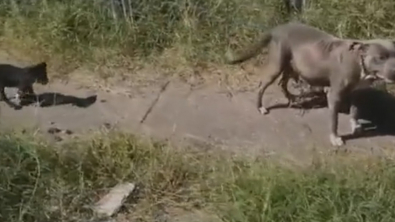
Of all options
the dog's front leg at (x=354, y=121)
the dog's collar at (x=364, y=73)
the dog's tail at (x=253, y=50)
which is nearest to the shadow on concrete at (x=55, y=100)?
the dog's tail at (x=253, y=50)

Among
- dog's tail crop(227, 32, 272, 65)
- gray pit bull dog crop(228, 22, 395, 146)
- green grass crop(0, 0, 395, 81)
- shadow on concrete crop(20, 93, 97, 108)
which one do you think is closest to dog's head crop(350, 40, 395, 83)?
gray pit bull dog crop(228, 22, 395, 146)

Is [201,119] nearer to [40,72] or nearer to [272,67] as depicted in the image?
[272,67]

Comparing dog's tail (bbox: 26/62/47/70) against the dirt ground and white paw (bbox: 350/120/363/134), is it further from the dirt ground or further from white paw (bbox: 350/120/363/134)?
white paw (bbox: 350/120/363/134)

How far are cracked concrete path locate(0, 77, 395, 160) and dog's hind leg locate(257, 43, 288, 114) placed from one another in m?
0.08

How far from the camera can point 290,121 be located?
252 inches

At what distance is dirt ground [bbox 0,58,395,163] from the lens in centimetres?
612

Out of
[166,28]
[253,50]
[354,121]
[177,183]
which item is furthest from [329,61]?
[166,28]

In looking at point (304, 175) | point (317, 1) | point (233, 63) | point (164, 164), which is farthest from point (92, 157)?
point (317, 1)

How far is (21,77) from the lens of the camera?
6484mm

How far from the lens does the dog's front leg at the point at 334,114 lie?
6117 mm

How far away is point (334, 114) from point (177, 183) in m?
1.29

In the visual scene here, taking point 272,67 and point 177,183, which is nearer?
point 177,183

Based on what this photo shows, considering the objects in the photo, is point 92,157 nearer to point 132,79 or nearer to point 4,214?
point 4,214

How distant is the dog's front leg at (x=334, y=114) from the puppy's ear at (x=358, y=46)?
293mm
